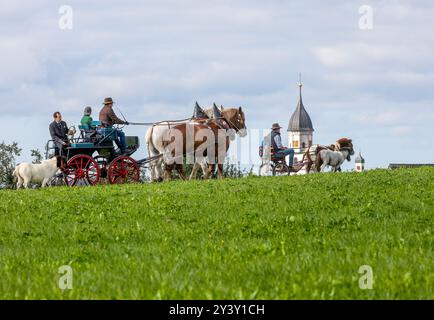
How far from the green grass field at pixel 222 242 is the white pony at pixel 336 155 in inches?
693

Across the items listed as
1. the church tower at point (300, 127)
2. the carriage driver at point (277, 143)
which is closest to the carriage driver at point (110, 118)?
the carriage driver at point (277, 143)

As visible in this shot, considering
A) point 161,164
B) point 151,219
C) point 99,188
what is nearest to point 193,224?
point 151,219

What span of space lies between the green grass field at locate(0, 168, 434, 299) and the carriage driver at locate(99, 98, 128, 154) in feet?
15.9

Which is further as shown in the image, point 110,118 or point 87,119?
point 110,118

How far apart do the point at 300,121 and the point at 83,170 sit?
163m

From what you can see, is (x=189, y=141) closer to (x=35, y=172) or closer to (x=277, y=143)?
(x=35, y=172)

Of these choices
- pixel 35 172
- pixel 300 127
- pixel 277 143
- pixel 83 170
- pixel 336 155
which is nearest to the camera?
pixel 83 170

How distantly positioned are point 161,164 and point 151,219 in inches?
563

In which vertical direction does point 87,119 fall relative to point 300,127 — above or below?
below

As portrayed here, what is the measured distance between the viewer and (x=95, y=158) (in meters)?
26.9

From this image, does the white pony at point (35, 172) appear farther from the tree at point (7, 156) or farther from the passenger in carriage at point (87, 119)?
the tree at point (7, 156)

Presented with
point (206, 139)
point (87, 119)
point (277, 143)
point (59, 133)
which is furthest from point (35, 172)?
point (277, 143)

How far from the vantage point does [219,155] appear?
1232 inches

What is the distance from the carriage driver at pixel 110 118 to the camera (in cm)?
2680
